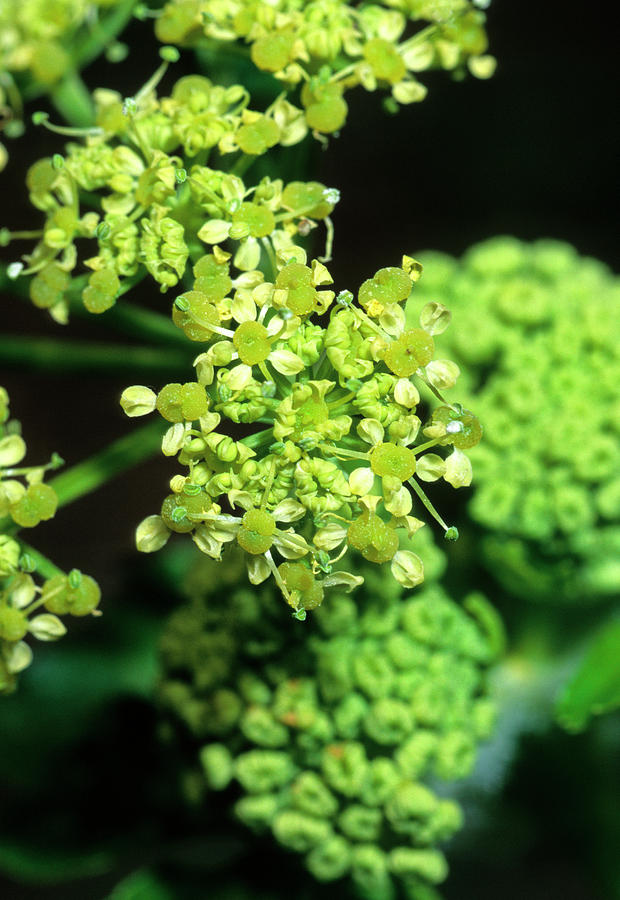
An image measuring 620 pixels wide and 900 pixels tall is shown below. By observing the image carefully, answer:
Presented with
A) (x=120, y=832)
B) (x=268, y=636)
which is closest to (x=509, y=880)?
(x=120, y=832)

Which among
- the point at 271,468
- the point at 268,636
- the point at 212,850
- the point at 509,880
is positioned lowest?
the point at 509,880

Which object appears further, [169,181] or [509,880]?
[509,880]

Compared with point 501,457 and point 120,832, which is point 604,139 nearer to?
point 501,457

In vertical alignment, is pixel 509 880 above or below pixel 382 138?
below

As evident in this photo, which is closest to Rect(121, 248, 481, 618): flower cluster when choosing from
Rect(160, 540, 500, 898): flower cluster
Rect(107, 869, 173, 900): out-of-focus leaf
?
Rect(160, 540, 500, 898): flower cluster

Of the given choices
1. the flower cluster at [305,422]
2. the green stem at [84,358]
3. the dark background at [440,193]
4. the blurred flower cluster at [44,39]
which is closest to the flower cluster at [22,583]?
the flower cluster at [305,422]

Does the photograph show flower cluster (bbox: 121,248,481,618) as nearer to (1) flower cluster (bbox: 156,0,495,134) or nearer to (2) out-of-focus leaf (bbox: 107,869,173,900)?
(1) flower cluster (bbox: 156,0,495,134)

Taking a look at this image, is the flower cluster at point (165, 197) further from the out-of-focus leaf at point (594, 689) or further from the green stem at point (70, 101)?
the out-of-focus leaf at point (594, 689)
